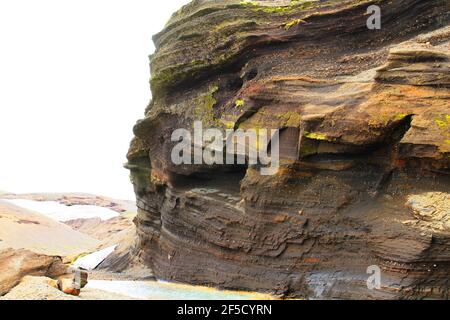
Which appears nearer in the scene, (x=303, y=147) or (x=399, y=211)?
(x=399, y=211)

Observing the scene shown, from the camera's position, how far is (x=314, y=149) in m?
15.7

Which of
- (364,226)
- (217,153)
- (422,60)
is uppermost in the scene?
(422,60)

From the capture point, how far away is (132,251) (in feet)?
84.3

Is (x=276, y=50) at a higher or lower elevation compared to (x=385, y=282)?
higher

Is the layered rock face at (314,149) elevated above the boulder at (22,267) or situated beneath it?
elevated above

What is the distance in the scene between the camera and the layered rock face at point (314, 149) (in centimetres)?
1381

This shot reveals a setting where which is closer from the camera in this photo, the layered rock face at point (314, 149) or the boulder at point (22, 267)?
the layered rock face at point (314, 149)

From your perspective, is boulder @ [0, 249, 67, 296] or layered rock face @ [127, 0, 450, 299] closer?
layered rock face @ [127, 0, 450, 299]

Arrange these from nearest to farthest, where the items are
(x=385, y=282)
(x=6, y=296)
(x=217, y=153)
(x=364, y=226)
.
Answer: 1. (x=6, y=296)
2. (x=385, y=282)
3. (x=364, y=226)
4. (x=217, y=153)

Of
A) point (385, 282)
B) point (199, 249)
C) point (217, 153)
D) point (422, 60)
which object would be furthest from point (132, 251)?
point (422, 60)

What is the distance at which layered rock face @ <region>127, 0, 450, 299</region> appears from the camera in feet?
45.3

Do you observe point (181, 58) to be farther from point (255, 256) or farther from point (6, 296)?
point (6, 296)

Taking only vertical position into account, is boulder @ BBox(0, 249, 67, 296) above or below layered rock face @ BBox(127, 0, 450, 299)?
below

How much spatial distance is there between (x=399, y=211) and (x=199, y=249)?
7.73 m
